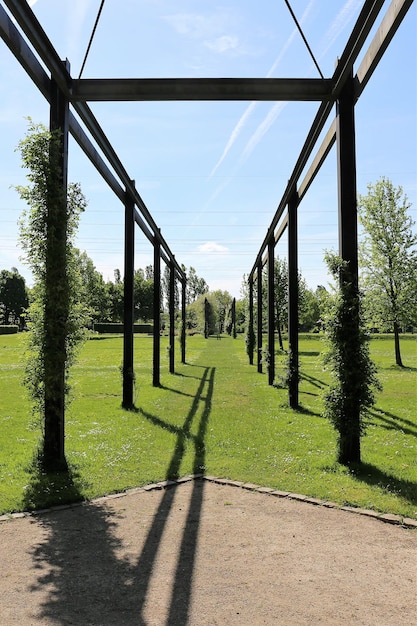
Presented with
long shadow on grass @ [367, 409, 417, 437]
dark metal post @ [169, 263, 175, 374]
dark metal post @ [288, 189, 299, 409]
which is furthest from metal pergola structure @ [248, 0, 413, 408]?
dark metal post @ [169, 263, 175, 374]

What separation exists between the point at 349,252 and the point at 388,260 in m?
17.7

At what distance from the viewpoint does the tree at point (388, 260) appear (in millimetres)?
22156

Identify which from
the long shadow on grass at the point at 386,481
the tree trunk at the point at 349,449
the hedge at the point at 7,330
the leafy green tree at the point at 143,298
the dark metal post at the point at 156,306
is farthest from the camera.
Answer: the leafy green tree at the point at 143,298

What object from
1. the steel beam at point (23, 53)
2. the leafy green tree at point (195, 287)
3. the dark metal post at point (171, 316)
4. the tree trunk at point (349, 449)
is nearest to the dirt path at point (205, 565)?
the tree trunk at point (349, 449)

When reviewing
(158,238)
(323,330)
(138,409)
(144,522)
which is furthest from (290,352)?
(144,522)

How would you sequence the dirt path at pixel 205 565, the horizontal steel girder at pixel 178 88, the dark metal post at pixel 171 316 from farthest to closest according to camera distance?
the dark metal post at pixel 171 316
the horizontal steel girder at pixel 178 88
the dirt path at pixel 205 565

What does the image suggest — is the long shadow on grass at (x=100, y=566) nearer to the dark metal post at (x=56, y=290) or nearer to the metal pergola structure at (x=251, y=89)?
the dark metal post at (x=56, y=290)

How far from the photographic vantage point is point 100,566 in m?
3.55

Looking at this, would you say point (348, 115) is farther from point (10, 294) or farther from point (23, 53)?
point (10, 294)

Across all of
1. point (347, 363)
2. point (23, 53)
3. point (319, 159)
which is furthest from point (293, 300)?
point (23, 53)

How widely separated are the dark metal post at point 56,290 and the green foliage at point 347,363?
338cm

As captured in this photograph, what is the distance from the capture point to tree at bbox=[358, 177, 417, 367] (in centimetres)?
2216

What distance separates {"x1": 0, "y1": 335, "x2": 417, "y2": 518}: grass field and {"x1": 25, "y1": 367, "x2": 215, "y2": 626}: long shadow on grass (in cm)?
56

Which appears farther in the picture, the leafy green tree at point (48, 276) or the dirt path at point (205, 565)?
the leafy green tree at point (48, 276)
